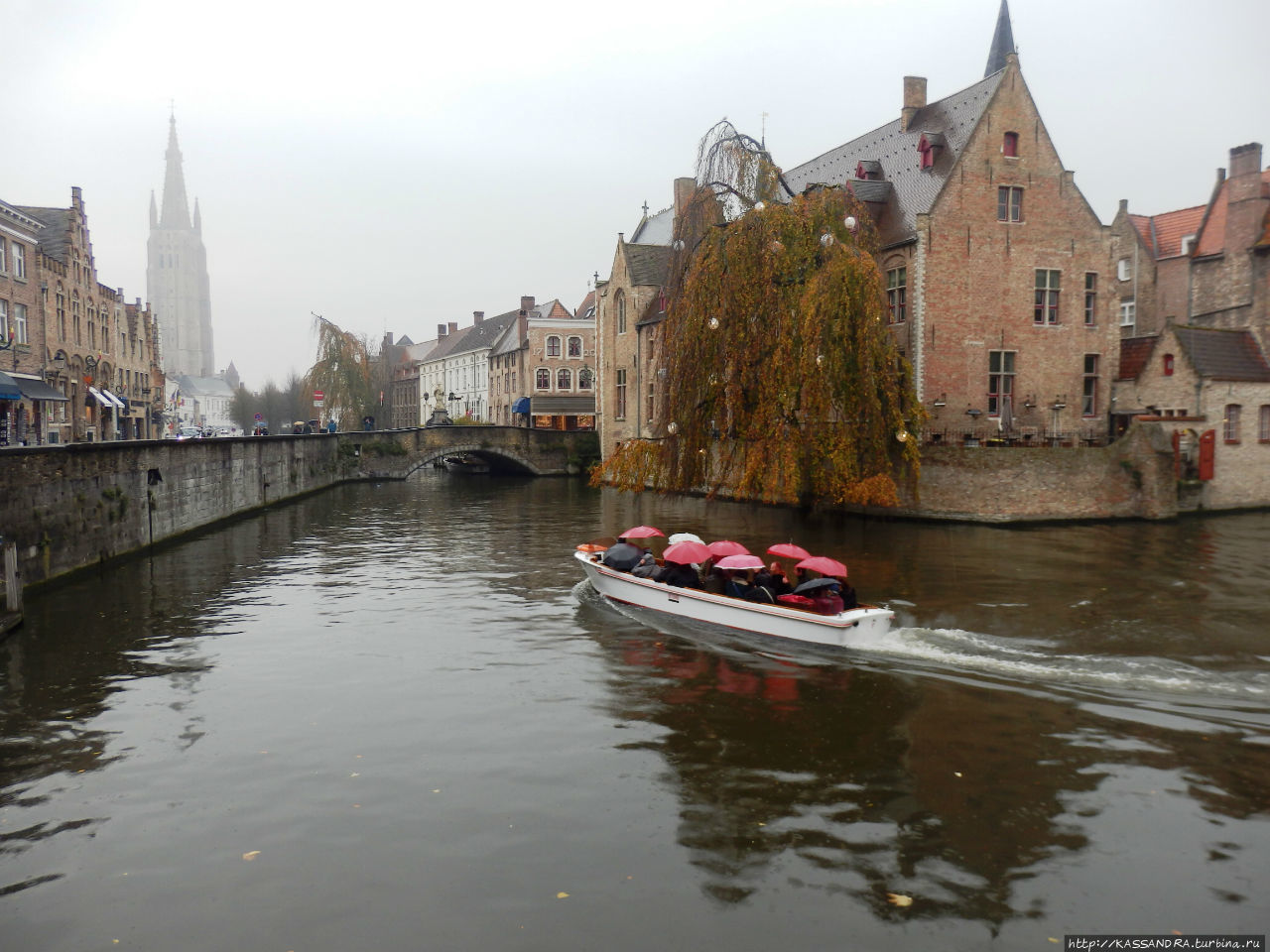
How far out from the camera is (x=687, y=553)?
50.8 feet

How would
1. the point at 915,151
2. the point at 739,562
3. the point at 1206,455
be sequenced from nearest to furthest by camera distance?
the point at 739,562
the point at 1206,455
the point at 915,151

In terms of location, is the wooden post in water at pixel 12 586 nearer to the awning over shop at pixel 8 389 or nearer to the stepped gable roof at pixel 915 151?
the awning over shop at pixel 8 389

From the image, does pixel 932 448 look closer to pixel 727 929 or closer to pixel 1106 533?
pixel 1106 533

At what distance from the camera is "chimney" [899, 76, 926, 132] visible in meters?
35.2

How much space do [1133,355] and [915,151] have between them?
1114 centimetres

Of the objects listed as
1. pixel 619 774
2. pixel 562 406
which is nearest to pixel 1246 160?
pixel 619 774

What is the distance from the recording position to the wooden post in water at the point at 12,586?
14555 millimetres

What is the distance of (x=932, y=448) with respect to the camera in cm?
2839

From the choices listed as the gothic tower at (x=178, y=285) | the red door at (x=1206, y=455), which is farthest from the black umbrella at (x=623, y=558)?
A: the gothic tower at (x=178, y=285)

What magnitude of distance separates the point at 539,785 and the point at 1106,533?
2180 centimetres

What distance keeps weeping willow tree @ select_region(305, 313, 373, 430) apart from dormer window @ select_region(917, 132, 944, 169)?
133 feet

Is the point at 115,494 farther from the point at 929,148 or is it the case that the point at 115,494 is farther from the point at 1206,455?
the point at 1206,455

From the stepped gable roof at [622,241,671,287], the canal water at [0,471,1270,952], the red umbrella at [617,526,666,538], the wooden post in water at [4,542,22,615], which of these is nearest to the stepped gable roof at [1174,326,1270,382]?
the canal water at [0,471,1270,952]

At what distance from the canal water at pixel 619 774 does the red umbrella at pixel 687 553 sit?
112cm
